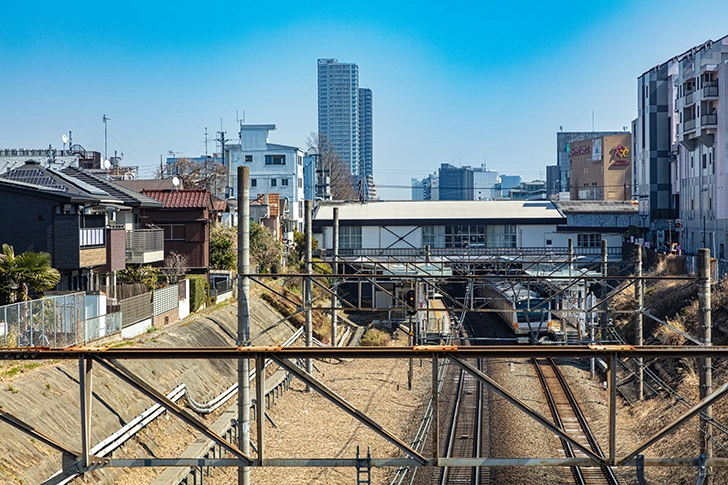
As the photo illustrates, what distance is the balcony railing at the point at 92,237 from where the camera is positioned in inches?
778

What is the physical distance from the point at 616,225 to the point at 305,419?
128 ft

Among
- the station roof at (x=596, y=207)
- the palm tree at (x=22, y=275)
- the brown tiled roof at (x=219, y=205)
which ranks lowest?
the palm tree at (x=22, y=275)

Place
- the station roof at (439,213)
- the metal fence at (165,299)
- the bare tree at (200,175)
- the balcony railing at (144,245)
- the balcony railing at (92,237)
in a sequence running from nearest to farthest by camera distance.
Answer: the balcony railing at (92,237) < the metal fence at (165,299) < the balcony railing at (144,245) < the station roof at (439,213) < the bare tree at (200,175)

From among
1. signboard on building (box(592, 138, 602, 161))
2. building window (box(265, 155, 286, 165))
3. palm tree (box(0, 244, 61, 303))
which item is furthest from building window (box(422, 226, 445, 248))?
signboard on building (box(592, 138, 602, 161))

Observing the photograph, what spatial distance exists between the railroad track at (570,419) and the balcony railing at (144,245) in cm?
1283

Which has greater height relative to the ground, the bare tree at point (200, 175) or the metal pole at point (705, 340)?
the bare tree at point (200, 175)

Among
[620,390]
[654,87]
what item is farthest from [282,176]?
[620,390]

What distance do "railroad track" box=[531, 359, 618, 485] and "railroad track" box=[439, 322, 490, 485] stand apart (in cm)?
177

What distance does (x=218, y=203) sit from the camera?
34.8 meters

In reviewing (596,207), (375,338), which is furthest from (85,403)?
(596,207)

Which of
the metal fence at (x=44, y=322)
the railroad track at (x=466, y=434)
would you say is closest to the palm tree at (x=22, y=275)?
the metal fence at (x=44, y=322)

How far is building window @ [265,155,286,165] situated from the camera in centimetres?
5622

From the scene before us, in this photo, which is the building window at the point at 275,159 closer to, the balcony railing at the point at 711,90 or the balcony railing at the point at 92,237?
the balcony railing at the point at 711,90

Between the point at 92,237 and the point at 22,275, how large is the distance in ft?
13.4
